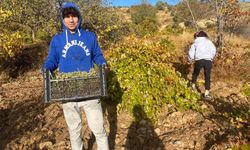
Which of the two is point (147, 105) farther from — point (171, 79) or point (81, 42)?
point (81, 42)

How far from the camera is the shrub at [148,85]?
610 cm

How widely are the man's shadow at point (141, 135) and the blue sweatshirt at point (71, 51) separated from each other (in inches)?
70.8

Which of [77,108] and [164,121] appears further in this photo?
[164,121]

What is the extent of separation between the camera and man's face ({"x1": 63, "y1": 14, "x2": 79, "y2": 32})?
12.7 ft

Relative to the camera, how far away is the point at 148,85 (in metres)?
6.30

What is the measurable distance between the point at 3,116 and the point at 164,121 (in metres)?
3.09

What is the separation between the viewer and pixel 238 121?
5.64 metres

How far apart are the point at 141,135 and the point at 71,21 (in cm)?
244

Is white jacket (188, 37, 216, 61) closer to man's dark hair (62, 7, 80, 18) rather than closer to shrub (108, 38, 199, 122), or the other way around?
shrub (108, 38, 199, 122)

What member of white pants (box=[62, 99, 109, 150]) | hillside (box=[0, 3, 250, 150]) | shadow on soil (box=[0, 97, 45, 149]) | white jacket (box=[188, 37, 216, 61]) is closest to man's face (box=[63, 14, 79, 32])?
white pants (box=[62, 99, 109, 150])

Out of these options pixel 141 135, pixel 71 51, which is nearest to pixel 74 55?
pixel 71 51

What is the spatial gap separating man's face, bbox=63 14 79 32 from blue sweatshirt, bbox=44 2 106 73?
65mm

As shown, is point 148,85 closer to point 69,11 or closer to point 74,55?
point 74,55

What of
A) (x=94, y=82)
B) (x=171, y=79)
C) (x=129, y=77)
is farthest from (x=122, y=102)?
(x=94, y=82)
